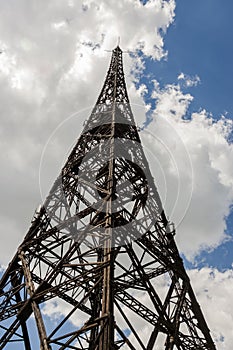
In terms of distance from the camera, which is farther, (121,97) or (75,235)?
(121,97)

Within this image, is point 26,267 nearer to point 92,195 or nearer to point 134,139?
point 92,195

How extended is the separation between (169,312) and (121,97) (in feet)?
53.9

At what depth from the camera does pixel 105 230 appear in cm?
1560

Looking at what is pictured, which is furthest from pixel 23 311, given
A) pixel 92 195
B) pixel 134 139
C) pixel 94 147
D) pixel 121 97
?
pixel 121 97

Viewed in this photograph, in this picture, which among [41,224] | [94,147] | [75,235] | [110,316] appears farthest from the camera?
[94,147]

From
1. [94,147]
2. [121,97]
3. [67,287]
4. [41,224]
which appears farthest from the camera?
[121,97]

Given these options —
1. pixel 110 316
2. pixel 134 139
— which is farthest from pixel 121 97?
pixel 110 316

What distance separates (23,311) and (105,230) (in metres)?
4.21

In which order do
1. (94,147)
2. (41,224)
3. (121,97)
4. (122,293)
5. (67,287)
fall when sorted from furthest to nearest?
(121,97) → (94,147) → (41,224) → (122,293) → (67,287)

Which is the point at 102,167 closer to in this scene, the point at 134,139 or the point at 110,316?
the point at 134,139

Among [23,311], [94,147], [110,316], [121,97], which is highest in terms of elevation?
[121,97]

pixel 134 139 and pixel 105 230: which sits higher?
pixel 134 139

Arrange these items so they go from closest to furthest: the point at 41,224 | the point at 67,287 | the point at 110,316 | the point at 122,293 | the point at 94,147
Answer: the point at 110,316
the point at 67,287
the point at 122,293
the point at 41,224
the point at 94,147

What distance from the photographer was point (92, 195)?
69.7ft
